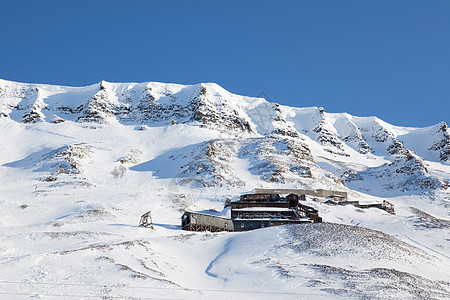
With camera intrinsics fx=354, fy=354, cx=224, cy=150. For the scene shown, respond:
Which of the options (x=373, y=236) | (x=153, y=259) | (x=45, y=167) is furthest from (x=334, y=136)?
(x=153, y=259)

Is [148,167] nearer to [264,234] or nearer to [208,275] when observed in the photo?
[264,234]

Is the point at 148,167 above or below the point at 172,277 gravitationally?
above

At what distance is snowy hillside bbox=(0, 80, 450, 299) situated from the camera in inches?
760

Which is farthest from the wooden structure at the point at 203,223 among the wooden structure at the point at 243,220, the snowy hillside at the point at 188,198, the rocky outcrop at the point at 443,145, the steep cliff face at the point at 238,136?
the rocky outcrop at the point at 443,145

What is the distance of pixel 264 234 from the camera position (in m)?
30.8

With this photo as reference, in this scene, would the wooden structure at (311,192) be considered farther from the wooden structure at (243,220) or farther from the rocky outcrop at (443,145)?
the rocky outcrop at (443,145)

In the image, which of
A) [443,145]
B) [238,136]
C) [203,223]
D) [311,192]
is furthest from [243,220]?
[443,145]

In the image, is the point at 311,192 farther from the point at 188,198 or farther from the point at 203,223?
the point at 203,223

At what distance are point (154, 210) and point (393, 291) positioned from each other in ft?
138

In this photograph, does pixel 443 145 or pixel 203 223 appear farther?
pixel 443 145

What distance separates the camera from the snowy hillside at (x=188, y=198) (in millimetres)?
19297

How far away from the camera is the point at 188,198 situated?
67875 millimetres

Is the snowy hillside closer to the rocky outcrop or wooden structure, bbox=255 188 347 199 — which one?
the rocky outcrop

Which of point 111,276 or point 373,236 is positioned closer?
point 111,276
